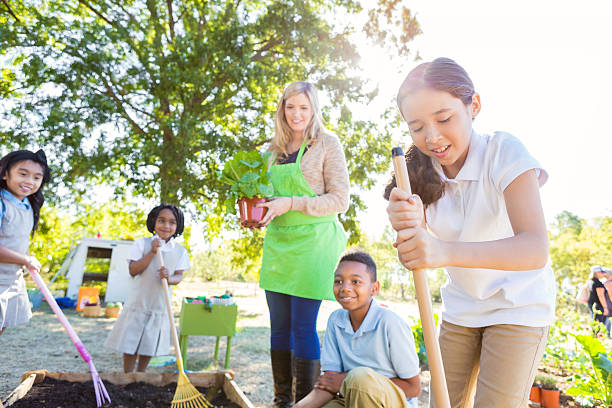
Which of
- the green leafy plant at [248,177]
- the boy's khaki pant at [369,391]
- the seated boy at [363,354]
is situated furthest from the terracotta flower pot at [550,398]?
the green leafy plant at [248,177]

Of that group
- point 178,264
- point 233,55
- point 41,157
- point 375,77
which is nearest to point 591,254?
point 375,77

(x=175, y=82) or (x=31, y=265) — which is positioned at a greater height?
(x=175, y=82)

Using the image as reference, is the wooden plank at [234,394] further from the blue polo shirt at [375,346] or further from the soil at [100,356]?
the blue polo shirt at [375,346]

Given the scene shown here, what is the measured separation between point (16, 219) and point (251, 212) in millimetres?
1708

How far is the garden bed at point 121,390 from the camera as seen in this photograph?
8.28 ft

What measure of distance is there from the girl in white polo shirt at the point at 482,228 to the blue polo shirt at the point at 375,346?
0.34 meters

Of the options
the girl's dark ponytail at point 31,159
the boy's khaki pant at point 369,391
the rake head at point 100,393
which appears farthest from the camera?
the girl's dark ponytail at point 31,159

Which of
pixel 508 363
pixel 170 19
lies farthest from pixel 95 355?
pixel 170 19

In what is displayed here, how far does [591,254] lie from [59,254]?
2115 centimetres

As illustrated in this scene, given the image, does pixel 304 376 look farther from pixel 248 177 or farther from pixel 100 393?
pixel 100 393

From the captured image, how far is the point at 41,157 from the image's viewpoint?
10.1 ft

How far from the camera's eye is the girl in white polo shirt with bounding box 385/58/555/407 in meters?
1.25

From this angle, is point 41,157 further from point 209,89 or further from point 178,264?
point 209,89

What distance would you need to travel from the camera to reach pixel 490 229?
4.83 feet
